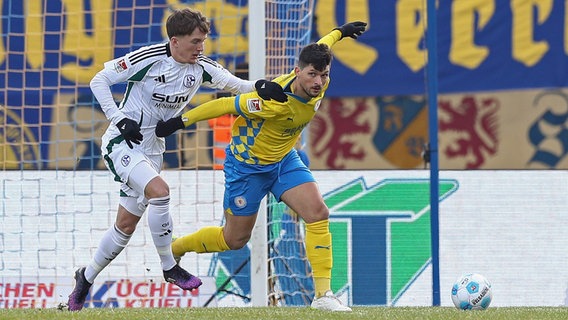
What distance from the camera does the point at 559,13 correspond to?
11273mm

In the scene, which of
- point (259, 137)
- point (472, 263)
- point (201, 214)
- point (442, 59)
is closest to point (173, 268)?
point (259, 137)

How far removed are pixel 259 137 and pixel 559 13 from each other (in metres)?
5.31

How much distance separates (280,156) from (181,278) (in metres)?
0.95

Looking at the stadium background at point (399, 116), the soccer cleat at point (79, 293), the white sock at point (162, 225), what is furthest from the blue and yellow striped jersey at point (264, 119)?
the stadium background at point (399, 116)

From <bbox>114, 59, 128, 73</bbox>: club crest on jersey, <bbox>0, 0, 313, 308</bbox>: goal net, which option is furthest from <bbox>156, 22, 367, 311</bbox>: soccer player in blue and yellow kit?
<bbox>0, 0, 313, 308</bbox>: goal net

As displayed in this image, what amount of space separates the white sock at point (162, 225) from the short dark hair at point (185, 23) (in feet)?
3.21

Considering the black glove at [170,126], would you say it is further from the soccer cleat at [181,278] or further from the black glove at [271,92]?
the soccer cleat at [181,278]

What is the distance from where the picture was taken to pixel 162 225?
689 centimetres

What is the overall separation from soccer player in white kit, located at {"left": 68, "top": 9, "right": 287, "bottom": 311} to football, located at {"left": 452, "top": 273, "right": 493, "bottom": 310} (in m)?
1.60

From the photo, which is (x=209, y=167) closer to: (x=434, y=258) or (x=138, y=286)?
(x=138, y=286)

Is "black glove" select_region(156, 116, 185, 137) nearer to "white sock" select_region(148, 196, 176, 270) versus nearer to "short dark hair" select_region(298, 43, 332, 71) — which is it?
"white sock" select_region(148, 196, 176, 270)

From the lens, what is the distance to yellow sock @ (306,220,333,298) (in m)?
6.66

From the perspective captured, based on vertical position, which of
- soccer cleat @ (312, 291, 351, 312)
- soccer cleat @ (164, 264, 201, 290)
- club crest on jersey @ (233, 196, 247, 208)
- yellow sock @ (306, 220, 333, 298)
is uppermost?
club crest on jersey @ (233, 196, 247, 208)

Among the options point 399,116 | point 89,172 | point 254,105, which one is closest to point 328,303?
point 254,105
